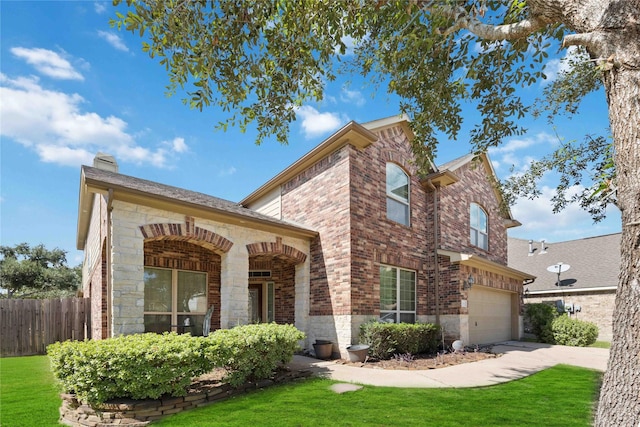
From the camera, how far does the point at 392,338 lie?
10.3 metres

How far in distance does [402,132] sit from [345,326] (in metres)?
7.12

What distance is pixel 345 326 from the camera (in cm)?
1029

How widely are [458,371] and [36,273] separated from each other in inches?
1350

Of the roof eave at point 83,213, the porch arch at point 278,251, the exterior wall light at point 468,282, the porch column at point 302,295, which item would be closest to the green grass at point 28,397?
the roof eave at point 83,213

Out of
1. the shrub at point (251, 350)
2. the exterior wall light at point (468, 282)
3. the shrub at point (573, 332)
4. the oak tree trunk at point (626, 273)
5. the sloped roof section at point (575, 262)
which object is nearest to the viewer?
the oak tree trunk at point (626, 273)

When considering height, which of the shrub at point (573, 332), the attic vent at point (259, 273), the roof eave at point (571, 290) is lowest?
the shrub at point (573, 332)

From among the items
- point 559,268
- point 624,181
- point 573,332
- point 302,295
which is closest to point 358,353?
point 302,295

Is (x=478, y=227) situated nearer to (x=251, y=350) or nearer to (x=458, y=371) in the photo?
(x=458, y=371)

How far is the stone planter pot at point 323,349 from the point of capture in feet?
33.7

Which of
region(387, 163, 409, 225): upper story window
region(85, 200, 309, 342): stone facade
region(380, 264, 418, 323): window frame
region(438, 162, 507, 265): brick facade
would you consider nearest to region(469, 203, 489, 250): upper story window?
region(438, 162, 507, 265): brick facade

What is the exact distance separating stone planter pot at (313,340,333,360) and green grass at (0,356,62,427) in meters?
5.97

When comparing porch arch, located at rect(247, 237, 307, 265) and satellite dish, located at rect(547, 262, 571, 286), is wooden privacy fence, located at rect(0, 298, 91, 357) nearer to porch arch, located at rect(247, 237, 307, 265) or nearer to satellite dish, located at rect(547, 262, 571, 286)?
porch arch, located at rect(247, 237, 307, 265)

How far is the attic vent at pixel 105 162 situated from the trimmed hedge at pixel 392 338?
32.1 feet

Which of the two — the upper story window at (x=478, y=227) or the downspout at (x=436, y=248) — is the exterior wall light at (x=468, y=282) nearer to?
the downspout at (x=436, y=248)
